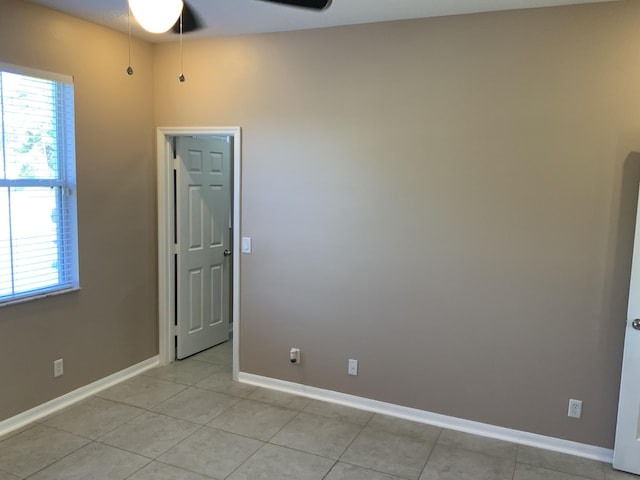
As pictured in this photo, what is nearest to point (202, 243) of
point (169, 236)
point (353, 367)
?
point (169, 236)

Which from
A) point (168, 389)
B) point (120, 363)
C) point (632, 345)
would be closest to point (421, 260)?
point (632, 345)

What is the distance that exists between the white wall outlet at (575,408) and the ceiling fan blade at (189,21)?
3.40 meters

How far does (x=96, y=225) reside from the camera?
3.68 meters

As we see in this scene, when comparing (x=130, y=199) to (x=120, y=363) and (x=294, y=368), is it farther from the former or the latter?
(x=294, y=368)

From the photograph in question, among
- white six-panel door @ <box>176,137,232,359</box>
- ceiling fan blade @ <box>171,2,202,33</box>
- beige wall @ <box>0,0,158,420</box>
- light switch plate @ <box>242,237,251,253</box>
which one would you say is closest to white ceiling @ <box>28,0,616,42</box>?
ceiling fan blade @ <box>171,2,202,33</box>

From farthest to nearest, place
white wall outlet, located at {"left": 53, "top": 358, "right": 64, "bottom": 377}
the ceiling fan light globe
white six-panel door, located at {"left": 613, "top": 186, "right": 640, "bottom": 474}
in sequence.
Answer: white wall outlet, located at {"left": 53, "top": 358, "right": 64, "bottom": 377}, white six-panel door, located at {"left": 613, "top": 186, "right": 640, "bottom": 474}, the ceiling fan light globe

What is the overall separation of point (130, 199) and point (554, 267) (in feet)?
10.1

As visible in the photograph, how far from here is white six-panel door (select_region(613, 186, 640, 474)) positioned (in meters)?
2.78

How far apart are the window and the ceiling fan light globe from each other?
1.44 meters

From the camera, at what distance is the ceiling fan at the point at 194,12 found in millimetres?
2864

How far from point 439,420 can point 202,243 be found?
2.53 m

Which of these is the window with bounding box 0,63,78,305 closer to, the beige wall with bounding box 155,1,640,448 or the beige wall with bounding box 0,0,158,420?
the beige wall with bounding box 0,0,158,420

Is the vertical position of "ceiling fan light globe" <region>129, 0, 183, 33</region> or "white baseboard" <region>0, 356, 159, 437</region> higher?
"ceiling fan light globe" <region>129, 0, 183, 33</region>

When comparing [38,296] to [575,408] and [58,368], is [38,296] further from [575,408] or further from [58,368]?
[575,408]
